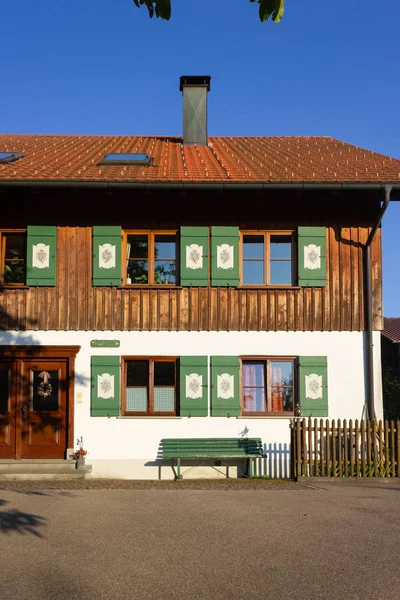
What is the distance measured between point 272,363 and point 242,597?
874 centimetres

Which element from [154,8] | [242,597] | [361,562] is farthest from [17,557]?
[154,8]

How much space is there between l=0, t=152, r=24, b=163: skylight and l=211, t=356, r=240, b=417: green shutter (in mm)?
6112

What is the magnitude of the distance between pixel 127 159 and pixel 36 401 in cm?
560

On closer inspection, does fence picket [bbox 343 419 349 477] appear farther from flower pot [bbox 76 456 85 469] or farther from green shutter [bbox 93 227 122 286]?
green shutter [bbox 93 227 122 286]

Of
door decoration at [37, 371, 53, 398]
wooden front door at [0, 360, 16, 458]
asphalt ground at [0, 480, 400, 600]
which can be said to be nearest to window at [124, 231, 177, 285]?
door decoration at [37, 371, 53, 398]

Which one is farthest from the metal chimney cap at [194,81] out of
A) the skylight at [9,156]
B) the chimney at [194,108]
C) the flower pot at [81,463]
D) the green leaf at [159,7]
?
the green leaf at [159,7]

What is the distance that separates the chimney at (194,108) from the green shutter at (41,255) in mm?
6180

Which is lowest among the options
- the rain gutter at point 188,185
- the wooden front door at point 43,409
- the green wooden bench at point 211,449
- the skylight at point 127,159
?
the green wooden bench at point 211,449

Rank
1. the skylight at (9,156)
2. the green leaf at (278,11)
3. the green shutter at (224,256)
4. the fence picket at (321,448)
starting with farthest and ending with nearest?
the skylight at (9,156)
the green shutter at (224,256)
the fence picket at (321,448)
the green leaf at (278,11)

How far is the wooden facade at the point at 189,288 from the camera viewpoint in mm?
14539

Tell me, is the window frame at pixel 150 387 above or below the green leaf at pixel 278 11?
below

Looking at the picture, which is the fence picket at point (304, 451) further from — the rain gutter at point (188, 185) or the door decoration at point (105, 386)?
the rain gutter at point (188, 185)

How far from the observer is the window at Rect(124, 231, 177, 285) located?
14.8 meters

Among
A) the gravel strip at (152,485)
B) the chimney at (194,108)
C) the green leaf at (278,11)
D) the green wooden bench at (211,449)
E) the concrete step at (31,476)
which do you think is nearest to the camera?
the green leaf at (278,11)
